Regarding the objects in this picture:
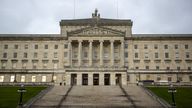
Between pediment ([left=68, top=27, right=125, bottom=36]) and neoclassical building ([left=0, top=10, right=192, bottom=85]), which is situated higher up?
pediment ([left=68, top=27, right=125, bottom=36])

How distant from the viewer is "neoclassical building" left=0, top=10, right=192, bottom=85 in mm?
97750

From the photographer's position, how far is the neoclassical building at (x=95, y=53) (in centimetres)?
9775

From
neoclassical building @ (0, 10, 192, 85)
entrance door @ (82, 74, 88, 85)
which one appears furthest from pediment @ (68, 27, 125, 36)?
entrance door @ (82, 74, 88, 85)

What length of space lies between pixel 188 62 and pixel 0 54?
62.5 metres

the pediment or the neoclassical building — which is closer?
the neoclassical building

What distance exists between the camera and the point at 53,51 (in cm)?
10244

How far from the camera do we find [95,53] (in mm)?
99625

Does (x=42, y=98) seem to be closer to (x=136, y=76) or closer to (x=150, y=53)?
(x=136, y=76)

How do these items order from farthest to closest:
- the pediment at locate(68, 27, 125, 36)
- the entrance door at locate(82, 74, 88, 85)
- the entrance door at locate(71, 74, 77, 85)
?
1. the pediment at locate(68, 27, 125, 36)
2. the entrance door at locate(82, 74, 88, 85)
3. the entrance door at locate(71, 74, 77, 85)

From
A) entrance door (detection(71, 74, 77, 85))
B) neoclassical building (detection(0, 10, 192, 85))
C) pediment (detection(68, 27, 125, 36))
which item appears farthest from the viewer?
pediment (detection(68, 27, 125, 36))

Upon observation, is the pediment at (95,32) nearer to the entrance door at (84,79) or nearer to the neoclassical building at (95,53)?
the neoclassical building at (95,53)

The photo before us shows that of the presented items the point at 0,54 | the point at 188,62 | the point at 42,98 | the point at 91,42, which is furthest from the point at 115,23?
the point at 42,98

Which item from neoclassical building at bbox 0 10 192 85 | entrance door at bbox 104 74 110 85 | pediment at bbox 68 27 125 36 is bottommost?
entrance door at bbox 104 74 110 85

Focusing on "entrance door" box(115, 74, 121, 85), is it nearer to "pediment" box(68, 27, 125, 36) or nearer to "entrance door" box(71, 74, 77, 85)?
"entrance door" box(71, 74, 77, 85)
